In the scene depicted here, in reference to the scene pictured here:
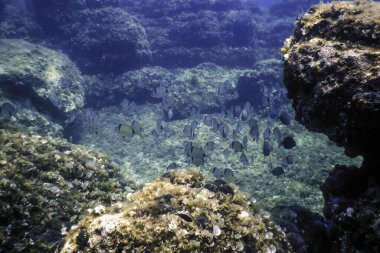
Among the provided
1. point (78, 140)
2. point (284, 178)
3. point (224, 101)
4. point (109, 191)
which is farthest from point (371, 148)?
point (224, 101)

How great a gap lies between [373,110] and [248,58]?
917 inches

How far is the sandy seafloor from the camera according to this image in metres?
9.18

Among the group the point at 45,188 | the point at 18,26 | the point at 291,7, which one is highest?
the point at 291,7

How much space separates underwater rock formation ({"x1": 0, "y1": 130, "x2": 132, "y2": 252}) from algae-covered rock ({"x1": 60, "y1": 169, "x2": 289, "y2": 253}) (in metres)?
1.21

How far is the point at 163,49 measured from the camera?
25344 millimetres

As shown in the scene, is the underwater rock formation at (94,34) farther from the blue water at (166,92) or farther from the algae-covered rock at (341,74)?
the algae-covered rock at (341,74)

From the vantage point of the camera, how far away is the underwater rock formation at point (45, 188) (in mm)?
4645

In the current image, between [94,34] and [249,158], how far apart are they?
15823 mm

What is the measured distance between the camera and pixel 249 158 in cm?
A: 1189

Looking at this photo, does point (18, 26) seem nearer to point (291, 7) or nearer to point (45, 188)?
point (45, 188)

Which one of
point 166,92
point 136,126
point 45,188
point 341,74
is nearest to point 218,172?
point 136,126

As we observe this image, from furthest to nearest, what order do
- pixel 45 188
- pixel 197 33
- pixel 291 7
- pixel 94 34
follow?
pixel 291 7
pixel 197 33
pixel 94 34
pixel 45 188

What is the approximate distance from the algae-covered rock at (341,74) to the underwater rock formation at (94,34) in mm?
17266

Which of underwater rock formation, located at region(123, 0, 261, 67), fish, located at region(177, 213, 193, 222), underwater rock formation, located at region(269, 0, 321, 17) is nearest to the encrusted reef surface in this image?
fish, located at region(177, 213, 193, 222)
